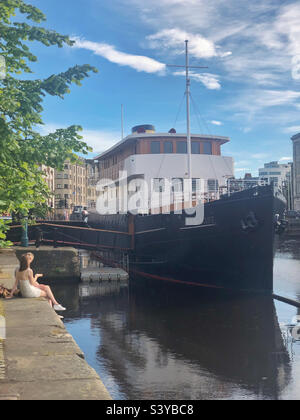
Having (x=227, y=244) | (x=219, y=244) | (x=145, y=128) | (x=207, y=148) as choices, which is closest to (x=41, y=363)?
(x=227, y=244)

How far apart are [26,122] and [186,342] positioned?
799cm

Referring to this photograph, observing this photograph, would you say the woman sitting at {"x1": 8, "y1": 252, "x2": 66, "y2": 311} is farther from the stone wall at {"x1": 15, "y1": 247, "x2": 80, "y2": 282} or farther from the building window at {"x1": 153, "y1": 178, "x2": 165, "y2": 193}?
the building window at {"x1": 153, "y1": 178, "x2": 165, "y2": 193}

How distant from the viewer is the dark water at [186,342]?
29.7ft

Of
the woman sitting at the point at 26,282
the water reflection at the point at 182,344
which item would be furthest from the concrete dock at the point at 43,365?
the water reflection at the point at 182,344

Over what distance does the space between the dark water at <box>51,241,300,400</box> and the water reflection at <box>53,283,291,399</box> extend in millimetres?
22

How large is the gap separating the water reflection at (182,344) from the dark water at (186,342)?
2 centimetres

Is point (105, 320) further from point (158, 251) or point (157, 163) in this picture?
point (157, 163)

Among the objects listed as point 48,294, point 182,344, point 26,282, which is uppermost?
point 26,282

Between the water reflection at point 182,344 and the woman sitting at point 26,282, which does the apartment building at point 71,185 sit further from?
the woman sitting at point 26,282

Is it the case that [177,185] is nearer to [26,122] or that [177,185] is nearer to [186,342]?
[186,342]

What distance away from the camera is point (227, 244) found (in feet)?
64.3

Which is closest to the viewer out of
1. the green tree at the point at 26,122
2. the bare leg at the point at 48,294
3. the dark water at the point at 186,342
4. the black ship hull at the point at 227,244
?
the green tree at the point at 26,122
